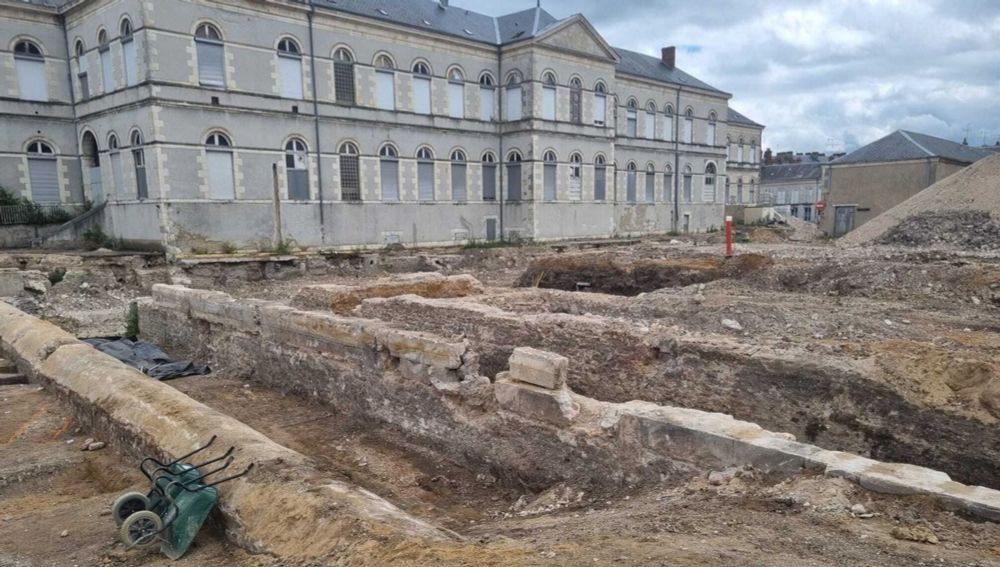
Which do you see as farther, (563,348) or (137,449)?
(563,348)

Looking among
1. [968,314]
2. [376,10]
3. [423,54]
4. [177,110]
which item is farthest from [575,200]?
[968,314]

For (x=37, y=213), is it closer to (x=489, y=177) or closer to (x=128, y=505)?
(x=489, y=177)

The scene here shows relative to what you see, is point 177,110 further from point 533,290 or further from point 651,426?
point 651,426

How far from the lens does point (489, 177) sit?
30016mm

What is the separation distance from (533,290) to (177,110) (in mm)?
14853

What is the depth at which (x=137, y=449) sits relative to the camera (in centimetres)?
578

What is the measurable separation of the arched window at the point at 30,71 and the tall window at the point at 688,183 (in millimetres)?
33924

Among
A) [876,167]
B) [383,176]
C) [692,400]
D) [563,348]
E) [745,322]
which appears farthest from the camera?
[876,167]

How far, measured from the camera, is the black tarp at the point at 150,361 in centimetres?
1098

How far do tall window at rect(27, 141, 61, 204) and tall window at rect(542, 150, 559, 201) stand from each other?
20.2 m

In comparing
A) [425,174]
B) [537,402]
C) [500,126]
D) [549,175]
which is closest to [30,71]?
[425,174]

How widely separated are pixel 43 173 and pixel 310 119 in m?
9.78

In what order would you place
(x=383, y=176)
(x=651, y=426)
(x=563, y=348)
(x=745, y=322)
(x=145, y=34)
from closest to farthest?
1. (x=651, y=426)
2. (x=563, y=348)
3. (x=745, y=322)
4. (x=145, y=34)
5. (x=383, y=176)

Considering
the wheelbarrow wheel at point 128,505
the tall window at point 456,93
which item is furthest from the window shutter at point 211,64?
the wheelbarrow wheel at point 128,505
